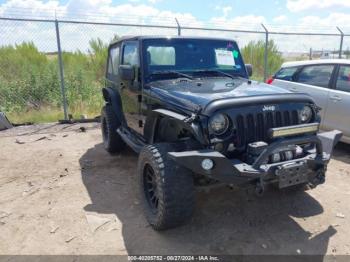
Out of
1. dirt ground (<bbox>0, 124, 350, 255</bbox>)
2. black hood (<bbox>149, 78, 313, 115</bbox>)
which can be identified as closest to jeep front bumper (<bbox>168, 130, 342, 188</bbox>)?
black hood (<bbox>149, 78, 313, 115</bbox>)

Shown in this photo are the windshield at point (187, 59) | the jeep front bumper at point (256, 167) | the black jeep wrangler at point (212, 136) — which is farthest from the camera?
the windshield at point (187, 59)

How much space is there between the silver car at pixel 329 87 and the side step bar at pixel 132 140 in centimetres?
325

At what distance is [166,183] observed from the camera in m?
3.07

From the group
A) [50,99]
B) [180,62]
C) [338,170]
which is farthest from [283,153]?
[50,99]

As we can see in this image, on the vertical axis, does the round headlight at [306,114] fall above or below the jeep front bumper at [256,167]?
above

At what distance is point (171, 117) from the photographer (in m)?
3.37

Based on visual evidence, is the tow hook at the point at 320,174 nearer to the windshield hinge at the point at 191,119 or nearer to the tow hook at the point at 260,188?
the tow hook at the point at 260,188

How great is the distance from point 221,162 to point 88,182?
2.53 meters

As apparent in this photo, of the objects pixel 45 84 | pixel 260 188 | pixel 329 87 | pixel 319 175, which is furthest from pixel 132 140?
pixel 45 84

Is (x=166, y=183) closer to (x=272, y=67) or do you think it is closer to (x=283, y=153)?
(x=283, y=153)

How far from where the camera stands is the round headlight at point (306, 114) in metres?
3.51

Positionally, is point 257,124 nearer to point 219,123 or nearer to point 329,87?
point 219,123

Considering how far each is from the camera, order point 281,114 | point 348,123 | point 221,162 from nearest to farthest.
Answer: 1. point 221,162
2. point 281,114
3. point 348,123

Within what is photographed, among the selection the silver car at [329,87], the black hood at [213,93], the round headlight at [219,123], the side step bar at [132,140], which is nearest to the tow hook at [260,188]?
the round headlight at [219,123]
